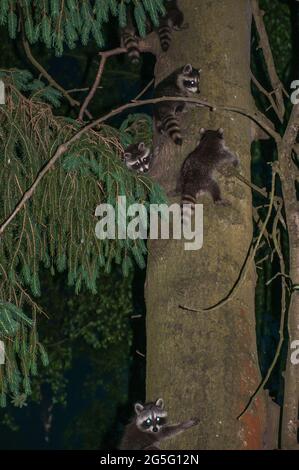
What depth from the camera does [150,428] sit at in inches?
145

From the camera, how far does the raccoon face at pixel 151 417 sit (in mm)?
3207

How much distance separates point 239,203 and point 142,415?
1.36 meters

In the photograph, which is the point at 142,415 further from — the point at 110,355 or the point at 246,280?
the point at 110,355

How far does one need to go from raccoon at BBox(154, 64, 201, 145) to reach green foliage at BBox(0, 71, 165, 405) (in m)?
0.33

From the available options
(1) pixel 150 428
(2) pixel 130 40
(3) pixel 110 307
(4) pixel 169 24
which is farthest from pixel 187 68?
(3) pixel 110 307

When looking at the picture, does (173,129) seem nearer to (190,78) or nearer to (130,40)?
(190,78)

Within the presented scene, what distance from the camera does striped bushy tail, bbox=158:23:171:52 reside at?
418 centimetres

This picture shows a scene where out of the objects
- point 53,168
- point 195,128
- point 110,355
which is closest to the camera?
point 195,128

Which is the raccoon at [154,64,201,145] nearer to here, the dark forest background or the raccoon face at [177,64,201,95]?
the raccoon face at [177,64,201,95]

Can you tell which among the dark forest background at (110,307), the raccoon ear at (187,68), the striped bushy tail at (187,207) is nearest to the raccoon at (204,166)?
the striped bushy tail at (187,207)

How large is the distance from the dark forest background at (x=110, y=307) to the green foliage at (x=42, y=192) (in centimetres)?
305

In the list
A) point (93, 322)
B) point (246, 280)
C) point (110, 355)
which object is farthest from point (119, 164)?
point (110, 355)

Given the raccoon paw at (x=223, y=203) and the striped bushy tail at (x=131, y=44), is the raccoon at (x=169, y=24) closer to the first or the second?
the striped bushy tail at (x=131, y=44)

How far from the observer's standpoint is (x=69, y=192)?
4254mm
